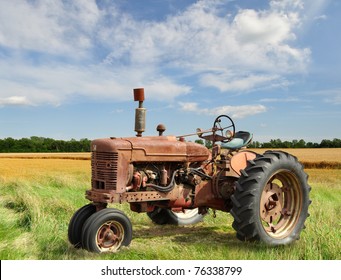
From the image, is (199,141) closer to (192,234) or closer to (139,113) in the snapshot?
(139,113)

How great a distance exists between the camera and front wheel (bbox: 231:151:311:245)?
5117 mm

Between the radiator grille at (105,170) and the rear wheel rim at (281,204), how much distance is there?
212 centimetres

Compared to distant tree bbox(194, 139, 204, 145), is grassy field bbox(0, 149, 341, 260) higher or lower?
lower

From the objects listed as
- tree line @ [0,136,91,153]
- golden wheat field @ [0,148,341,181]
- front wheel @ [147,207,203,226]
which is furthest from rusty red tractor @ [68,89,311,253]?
tree line @ [0,136,91,153]

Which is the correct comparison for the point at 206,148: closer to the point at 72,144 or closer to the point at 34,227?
the point at 34,227

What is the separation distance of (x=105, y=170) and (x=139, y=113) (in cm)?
99

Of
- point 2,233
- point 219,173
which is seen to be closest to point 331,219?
point 219,173

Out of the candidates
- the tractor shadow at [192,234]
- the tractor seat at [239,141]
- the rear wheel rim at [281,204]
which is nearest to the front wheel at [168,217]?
the tractor shadow at [192,234]

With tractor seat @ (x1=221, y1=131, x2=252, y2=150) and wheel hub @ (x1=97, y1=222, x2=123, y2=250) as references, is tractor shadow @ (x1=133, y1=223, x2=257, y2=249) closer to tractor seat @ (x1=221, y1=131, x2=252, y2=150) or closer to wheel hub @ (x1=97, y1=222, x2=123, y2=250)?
wheel hub @ (x1=97, y1=222, x2=123, y2=250)

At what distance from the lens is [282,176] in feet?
19.2

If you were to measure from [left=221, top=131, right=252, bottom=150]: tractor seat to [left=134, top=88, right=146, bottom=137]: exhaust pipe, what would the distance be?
148 cm

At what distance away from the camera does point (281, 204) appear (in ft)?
19.0

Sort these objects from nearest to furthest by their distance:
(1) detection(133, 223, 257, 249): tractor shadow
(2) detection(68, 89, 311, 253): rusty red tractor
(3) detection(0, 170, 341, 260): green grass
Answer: (3) detection(0, 170, 341, 260): green grass → (2) detection(68, 89, 311, 253): rusty red tractor → (1) detection(133, 223, 257, 249): tractor shadow

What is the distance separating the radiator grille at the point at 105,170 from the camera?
508 cm
